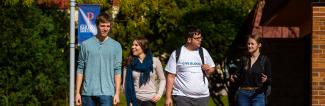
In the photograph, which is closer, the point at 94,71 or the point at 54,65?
the point at 94,71

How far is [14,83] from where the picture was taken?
19.2 meters

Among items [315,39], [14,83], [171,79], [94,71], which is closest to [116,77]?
[94,71]

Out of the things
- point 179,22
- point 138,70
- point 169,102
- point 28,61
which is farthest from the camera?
point 179,22

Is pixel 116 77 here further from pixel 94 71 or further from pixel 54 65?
pixel 54 65

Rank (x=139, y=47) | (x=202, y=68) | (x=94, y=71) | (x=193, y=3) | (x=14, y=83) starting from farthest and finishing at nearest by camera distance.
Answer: (x=193, y=3) < (x=14, y=83) < (x=139, y=47) < (x=202, y=68) < (x=94, y=71)

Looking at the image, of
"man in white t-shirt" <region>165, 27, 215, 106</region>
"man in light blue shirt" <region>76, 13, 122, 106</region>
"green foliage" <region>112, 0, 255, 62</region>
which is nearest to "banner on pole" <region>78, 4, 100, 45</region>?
"green foliage" <region>112, 0, 255, 62</region>

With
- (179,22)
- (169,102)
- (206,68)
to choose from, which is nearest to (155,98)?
(169,102)

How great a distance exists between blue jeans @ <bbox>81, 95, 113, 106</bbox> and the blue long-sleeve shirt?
0.04 metres

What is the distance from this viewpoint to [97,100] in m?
9.92

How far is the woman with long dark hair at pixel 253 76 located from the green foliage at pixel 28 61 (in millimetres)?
8912

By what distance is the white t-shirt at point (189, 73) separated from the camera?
1094 cm

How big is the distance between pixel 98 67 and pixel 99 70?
0.03 m

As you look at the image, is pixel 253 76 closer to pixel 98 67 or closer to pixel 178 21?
pixel 98 67

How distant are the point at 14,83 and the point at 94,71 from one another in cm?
963
